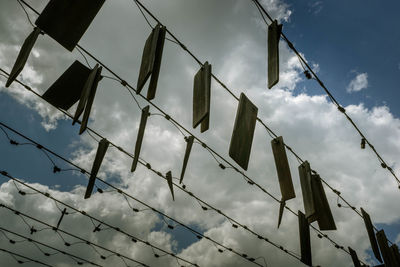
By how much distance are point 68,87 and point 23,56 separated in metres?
0.88

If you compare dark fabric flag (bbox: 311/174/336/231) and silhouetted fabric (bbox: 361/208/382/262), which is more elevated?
silhouetted fabric (bbox: 361/208/382/262)

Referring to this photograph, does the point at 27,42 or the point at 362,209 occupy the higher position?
the point at 362,209

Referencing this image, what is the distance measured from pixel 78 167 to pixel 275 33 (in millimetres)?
4160

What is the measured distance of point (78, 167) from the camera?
5.21 m

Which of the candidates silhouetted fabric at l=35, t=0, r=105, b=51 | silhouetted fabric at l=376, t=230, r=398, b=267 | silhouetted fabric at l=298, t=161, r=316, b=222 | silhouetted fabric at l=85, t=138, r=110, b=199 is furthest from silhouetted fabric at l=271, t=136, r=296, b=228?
silhouetted fabric at l=376, t=230, r=398, b=267

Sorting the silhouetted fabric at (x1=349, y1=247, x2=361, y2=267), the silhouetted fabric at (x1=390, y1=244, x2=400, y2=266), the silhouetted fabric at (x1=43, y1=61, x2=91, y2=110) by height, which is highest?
the silhouetted fabric at (x1=390, y1=244, x2=400, y2=266)

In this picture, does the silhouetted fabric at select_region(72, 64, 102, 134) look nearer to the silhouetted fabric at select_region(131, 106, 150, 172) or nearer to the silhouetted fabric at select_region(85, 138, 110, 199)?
the silhouetted fabric at select_region(131, 106, 150, 172)

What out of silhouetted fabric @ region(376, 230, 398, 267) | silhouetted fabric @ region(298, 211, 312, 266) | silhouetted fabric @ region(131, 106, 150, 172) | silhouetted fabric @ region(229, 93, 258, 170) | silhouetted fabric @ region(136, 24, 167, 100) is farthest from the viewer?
silhouetted fabric @ region(376, 230, 398, 267)

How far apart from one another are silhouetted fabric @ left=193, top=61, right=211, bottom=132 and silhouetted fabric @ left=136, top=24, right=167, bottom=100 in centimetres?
49

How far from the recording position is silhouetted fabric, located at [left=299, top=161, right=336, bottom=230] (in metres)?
3.97

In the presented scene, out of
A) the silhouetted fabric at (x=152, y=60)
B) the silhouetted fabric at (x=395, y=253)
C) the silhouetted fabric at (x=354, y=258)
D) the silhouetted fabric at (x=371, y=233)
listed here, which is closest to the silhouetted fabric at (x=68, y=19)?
the silhouetted fabric at (x=152, y=60)

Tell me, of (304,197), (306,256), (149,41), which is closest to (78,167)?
(149,41)

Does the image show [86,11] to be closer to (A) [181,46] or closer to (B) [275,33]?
(A) [181,46]

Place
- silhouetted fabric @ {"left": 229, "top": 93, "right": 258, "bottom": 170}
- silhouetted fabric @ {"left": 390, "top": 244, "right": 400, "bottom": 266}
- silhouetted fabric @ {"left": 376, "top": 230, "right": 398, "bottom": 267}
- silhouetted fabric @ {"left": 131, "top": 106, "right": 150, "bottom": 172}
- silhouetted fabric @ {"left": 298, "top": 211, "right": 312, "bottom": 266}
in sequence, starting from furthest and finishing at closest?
silhouetted fabric @ {"left": 390, "top": 244, "right": 400, "bottom": 266} < silhouetted fabric @ {"left": 376, "top": 230, "right": 398, "bottom": 267} < silhouetted fabric @ {"left": 298, "top": 211, "right": 312, "bottom": 266} < silhouetted fabric @ {"left": 131, "top": 106, "right": 150, "bottom": 172} < silhouetted fabric @ {"left": 229, "top": 93, "right": 258, "bottom": 170}
